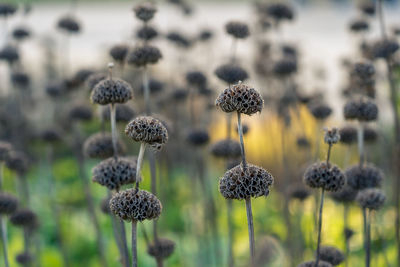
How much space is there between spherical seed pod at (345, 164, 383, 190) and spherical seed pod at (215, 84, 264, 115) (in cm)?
123

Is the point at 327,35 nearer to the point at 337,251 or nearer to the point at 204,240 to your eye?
the point at 204,240

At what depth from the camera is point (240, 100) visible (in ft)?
7.45

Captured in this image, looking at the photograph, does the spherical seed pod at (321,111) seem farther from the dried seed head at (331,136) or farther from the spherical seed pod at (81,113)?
the spherical seed pod at (81,113)

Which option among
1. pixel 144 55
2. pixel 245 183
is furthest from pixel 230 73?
pixel 245 183

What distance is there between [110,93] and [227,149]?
124cm

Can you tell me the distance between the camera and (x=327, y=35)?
15969 mm

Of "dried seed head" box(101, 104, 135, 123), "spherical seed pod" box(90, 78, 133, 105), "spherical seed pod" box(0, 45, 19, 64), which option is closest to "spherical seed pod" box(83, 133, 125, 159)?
"dried seed head" box(101, 104, 135, 123)

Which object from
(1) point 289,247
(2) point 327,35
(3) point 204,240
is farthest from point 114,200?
(2) point 327,35

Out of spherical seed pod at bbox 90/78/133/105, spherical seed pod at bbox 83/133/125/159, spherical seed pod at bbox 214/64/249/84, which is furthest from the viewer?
spherical seed pod at bbox 214/64/249/84

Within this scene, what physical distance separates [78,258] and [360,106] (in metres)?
3.35

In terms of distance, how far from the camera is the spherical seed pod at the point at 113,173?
2801 millimetres

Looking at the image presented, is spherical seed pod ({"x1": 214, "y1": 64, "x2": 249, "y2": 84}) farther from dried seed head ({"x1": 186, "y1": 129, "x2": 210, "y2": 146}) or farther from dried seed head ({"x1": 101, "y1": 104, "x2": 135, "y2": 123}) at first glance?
dried seed head ({"x1": 186, "y1": 129, "x2": 210, "y2": 146})

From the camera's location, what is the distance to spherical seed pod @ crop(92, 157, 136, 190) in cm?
280

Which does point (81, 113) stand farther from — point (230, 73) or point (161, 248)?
point (161, 248)
